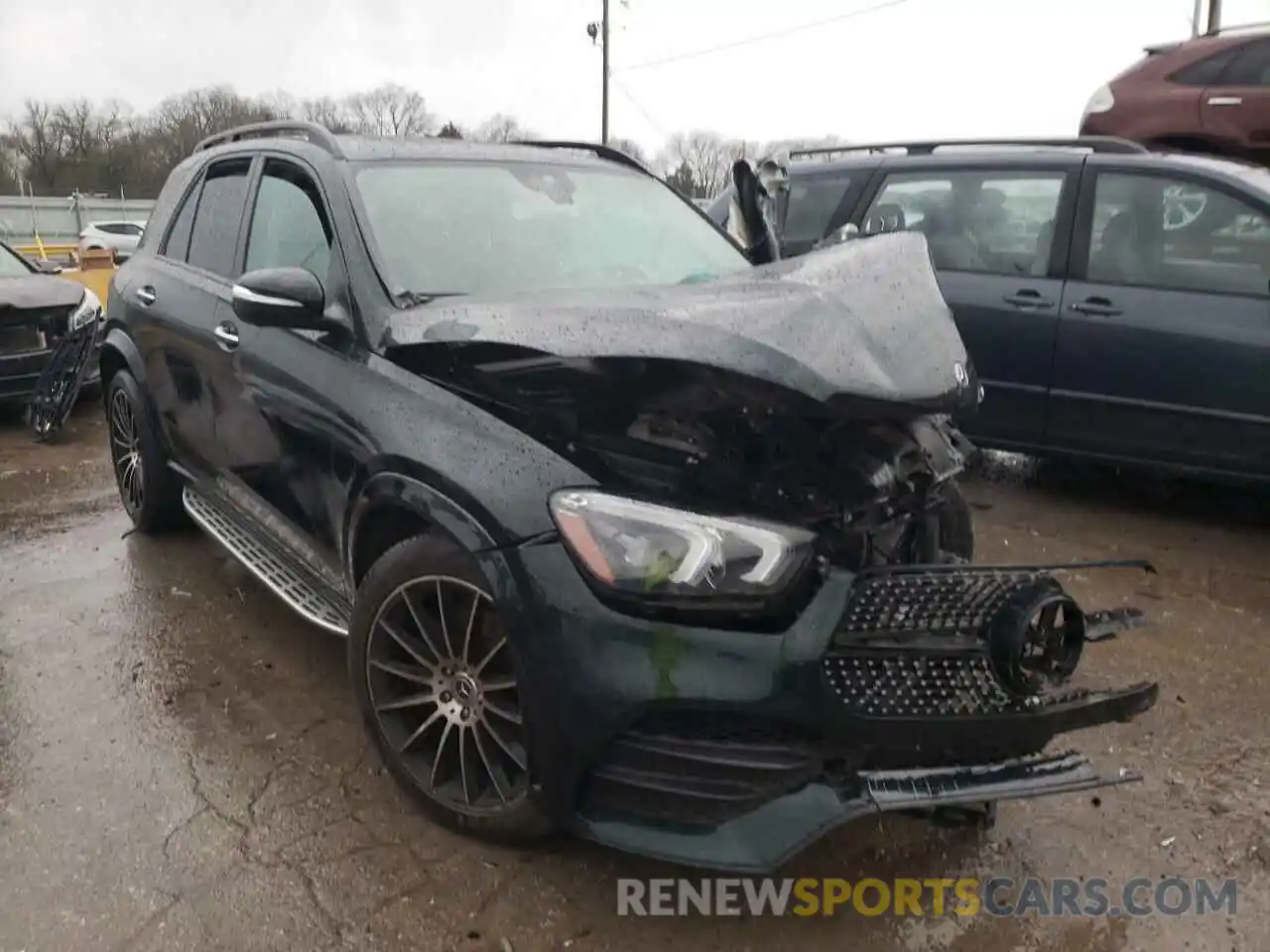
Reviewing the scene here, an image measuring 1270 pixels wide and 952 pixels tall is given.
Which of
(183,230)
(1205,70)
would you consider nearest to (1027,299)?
(1205,70)

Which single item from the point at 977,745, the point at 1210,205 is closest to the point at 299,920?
the point at 977,745

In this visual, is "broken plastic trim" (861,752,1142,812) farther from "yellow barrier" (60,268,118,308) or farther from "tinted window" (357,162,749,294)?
"yellow barrier" (60,268,118,308)

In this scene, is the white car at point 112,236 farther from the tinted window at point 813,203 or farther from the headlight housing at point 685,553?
the headlight housing at point 685,553

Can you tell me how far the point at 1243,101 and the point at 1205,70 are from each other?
0.42 m

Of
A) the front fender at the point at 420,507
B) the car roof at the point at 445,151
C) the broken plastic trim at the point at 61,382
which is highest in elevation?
the car roof at the point at 445,151

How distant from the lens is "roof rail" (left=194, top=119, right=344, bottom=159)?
3.40m

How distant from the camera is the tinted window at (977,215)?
532 cm

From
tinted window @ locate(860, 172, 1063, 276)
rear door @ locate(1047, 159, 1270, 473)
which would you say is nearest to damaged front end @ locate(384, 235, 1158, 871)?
rear door @ locate(1047, 159, 1270, 473)

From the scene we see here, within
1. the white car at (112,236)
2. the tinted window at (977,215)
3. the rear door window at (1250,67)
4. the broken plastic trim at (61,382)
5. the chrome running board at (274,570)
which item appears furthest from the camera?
the white car at (112,236)

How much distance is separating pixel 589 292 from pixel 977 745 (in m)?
1.47

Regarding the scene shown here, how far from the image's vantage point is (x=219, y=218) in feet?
13.5

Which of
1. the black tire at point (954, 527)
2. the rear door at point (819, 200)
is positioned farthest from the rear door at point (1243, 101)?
the black tire at point (954, 527)

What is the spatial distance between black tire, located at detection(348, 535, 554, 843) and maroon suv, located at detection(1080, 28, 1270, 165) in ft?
23.6

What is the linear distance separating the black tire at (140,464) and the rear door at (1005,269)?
3.61 meters
